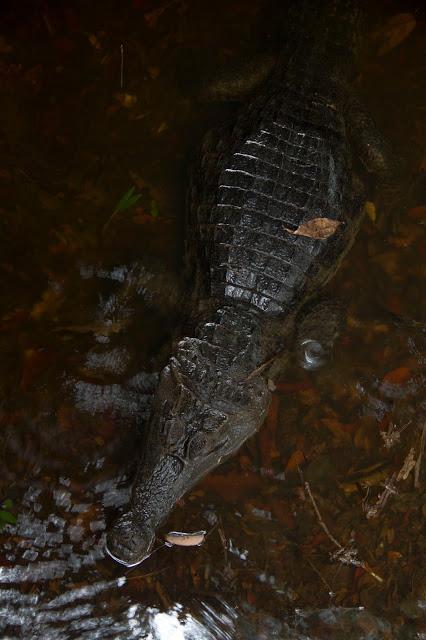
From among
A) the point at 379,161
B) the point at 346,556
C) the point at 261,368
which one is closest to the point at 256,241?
the point at 261,368

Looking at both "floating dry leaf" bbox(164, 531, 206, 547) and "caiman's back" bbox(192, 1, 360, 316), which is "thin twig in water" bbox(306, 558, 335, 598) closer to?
"floating dry leaf" bbox(164, 531, 206, 547)

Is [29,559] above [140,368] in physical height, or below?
below

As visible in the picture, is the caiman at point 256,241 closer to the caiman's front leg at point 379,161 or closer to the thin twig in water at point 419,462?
the caiman's front leg at point 379,161

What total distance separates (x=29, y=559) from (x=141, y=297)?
1.48m

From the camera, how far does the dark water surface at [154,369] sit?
306 cm

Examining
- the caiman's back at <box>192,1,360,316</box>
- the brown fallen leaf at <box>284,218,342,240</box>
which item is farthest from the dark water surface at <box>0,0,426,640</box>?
the brown fallen leaf at <box>284,218,342,240</box>

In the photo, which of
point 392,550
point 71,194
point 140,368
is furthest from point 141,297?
point 392,550

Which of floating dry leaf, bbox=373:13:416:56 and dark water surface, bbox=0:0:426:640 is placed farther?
floating dry leaf, bbox=373:13:416:56

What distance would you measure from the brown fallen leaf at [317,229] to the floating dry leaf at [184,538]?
164 cm

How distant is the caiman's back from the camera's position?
3.41 m

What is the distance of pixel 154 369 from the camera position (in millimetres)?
3451

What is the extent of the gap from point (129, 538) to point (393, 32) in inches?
136

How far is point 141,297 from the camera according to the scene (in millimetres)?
3645

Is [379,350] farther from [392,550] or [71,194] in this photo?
[71,194]
